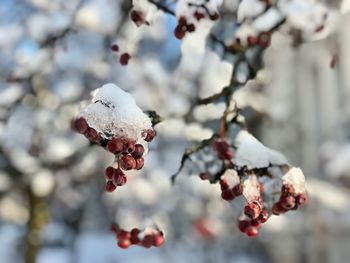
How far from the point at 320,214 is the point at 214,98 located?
26.1 feet

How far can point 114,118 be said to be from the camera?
5.60ft

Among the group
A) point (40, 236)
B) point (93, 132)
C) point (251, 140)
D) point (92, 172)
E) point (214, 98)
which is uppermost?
point (92, 172)

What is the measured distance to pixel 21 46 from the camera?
4.92m

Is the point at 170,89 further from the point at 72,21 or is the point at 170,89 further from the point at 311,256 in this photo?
the point at 311,256

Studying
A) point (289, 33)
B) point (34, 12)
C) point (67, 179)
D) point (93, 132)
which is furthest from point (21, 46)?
point (93, 132)

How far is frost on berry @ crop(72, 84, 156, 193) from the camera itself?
169cm

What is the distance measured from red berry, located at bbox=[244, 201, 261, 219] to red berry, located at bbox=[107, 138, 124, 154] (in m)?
0.48

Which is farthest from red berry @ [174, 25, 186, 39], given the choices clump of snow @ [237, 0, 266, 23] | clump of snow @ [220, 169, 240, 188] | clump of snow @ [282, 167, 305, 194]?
clump of snow @ [282, 167, 305, 194]

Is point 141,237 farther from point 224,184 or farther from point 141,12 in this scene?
point 141,12

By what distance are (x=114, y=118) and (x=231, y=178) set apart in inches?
22.5

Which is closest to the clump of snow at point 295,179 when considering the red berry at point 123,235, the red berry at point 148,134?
the red berry at point 148,134

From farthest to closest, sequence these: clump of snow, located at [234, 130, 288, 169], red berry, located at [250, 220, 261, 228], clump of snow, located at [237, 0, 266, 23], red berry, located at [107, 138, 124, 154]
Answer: clump of snow, located at [237, 0, 266, 23] < clump of snow, located at [234, 130, 288, 169] < red berry, located at [250, 220, 261, 228] < red berry, located at [107, 138, 124, 154]

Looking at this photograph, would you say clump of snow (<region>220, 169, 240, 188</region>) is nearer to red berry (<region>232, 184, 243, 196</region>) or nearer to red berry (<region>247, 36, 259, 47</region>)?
red berry (<region>232, 184, 243, 196</region>)

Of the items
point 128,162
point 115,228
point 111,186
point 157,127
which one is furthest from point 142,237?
point 128,162
